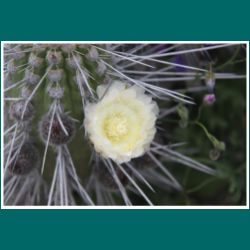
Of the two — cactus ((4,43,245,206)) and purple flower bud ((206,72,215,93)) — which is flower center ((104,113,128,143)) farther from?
purple flower bud ((206,72,215,93))

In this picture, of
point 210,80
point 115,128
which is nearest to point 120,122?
point 115,128

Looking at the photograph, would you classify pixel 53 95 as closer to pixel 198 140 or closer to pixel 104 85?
pixel 104 85

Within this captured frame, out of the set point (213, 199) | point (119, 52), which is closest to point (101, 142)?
point (119, 52)

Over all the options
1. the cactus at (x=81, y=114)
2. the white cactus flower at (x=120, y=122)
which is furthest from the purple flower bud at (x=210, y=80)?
the white cactus flower at (x=120, y=122)

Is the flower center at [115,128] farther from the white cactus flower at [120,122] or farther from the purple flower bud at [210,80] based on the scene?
the purple flower bud at [210,80]

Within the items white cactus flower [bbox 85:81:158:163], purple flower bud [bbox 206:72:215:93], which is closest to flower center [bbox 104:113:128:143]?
white cactus flower [bbox 85:81:158:163]

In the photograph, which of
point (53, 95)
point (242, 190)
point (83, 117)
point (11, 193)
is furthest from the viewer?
point (242, 190)

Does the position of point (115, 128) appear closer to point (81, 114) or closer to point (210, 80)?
point (81, 114)
